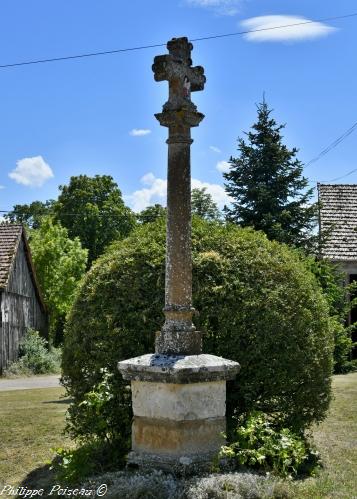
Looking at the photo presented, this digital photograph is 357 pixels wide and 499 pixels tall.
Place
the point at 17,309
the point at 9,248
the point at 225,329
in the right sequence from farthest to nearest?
the point at 17,309 < the point at 9,248 < the point at 225,329

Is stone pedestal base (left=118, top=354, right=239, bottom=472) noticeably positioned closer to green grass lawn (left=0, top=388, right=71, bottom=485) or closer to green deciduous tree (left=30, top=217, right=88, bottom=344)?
green grass lawn (left=0, top=388, right=71, bottom=485)

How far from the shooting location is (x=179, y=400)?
599 cm

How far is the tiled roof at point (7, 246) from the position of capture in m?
25.2

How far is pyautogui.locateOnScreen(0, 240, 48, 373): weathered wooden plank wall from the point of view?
25234 mm

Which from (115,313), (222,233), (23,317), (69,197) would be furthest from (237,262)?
(69,197)

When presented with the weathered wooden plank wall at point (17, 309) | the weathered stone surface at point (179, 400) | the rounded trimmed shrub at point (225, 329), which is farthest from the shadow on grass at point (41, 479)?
the weathered wooden plank wall at point (17, 309)

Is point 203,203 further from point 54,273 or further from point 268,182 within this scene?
point 268,182

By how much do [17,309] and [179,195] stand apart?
2126cm

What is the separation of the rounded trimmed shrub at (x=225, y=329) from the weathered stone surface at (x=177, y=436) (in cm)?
57

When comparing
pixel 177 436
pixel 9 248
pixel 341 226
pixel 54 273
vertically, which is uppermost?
pixel 341 226

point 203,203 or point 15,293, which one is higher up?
point 203,203

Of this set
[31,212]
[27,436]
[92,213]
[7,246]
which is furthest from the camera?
[31,212]

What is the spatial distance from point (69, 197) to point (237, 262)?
3842 centimetres

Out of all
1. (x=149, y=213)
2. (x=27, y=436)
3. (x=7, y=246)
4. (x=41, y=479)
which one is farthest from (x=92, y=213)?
(x=41, y=479)
